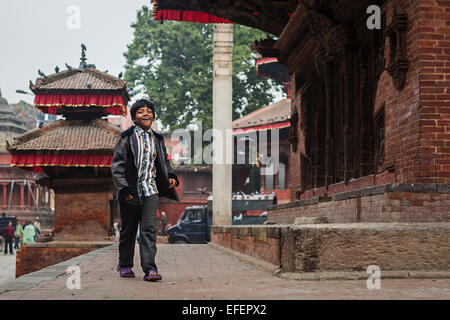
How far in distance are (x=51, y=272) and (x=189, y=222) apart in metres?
24.5

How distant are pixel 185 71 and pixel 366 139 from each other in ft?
123

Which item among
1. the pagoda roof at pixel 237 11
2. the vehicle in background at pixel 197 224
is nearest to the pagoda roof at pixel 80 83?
the pagoda roof at pixel 237 11

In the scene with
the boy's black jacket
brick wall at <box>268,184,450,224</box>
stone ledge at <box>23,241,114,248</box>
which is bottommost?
stone ledge at <box>23,241,114,248</box>

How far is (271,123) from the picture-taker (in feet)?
107

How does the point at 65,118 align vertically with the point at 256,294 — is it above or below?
above

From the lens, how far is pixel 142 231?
681 centimetres

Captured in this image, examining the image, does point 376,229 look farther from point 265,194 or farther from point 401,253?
point 265,194

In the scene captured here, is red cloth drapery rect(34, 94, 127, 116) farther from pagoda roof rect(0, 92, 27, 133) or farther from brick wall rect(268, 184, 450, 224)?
pagoda roof rect(0, 92, 27, 133)

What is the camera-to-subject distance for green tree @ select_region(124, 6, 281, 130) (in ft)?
144

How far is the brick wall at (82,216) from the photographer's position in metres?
19.7

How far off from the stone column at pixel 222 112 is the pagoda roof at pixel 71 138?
3349 mm

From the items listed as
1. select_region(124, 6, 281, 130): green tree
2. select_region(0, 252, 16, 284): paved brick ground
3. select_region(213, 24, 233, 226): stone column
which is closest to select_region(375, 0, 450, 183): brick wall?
select_region(213, 24, 233, 226): stone column

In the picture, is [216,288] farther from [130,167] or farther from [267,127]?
[267,127]
